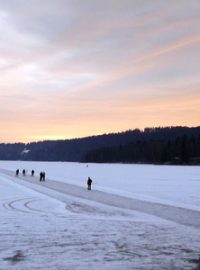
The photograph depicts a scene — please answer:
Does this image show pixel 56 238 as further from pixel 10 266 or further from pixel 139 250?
pixel 10 266

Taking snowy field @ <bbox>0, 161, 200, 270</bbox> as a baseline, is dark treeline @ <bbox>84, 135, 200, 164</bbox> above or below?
above

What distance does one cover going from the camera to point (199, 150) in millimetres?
134750

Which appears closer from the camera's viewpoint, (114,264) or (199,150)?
(114,264)

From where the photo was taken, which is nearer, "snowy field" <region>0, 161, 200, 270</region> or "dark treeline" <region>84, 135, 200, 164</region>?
"snowy field" <region>0, 161, 200, 270</region>

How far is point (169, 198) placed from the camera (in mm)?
30109

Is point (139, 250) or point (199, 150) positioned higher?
point (199, 150)

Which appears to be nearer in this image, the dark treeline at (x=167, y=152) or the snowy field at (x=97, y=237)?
the snowy field at (x=97, y=237)

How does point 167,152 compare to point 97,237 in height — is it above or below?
above

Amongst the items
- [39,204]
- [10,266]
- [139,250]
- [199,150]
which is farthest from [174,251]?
[199,150]

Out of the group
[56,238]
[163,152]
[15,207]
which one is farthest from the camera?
[163,152]

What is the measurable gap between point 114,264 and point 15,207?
12889 millimetres

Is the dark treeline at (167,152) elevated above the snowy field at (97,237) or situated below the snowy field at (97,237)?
above

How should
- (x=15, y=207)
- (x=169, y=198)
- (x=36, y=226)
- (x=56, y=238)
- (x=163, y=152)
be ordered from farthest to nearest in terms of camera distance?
(x=163, y=152) → (x=169, y=198) → (x=15, y=207) → (x=36, y=226) → (x=56, y=238)

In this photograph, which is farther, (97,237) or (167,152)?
(167,152)
